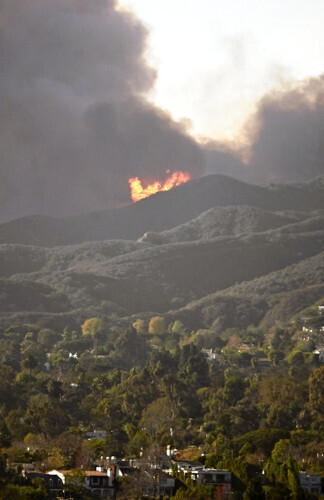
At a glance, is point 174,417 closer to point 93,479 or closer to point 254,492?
point 93,479

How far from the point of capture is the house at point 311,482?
109 metres

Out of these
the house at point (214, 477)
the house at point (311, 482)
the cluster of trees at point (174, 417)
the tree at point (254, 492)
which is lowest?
the tree at point (254, 492)

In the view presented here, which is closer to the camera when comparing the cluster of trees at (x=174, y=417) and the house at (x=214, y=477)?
the house at (x=214, y=477)

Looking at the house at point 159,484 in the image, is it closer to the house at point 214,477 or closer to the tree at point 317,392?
the house at point 214,477

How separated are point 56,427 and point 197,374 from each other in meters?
37.2

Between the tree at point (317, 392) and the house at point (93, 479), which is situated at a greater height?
the tree at point (317, 392)

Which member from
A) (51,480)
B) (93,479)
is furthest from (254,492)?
(51,480)

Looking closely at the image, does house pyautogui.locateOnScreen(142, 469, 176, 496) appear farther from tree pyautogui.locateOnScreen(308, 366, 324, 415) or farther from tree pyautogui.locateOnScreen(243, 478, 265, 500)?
tree pyautogui.locateOnScreen(308, 366, 324, 415)

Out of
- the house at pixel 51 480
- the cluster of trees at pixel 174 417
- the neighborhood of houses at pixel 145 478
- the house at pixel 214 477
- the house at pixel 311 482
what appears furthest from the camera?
the cluster of trees at pixel 174 417

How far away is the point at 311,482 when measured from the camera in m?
110

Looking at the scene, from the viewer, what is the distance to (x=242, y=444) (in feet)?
433

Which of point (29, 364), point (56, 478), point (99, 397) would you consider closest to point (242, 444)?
point (56, 478)

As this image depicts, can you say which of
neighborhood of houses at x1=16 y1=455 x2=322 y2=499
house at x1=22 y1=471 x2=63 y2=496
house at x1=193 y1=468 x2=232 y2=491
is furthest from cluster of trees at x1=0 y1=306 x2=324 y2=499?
house at x1=22 y1=471 x2=63 y2=496

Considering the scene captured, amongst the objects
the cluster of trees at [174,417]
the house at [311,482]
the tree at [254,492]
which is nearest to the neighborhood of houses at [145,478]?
the house at [311,482]
